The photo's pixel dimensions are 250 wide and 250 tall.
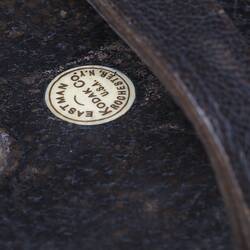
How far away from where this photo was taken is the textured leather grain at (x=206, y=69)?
31.8 inches

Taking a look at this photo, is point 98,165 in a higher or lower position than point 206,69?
lower

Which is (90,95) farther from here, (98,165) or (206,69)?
(206,69)

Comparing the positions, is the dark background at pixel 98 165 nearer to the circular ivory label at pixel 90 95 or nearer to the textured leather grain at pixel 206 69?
the circular ivory label at pixel 90 95

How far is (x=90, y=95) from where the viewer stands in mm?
1188

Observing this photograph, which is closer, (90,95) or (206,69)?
(206,69)

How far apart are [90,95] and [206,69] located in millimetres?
342

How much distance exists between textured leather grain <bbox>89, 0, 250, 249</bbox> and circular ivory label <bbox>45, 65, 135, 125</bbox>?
20cm

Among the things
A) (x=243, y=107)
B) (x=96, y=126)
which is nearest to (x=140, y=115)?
(x=96, y=126)

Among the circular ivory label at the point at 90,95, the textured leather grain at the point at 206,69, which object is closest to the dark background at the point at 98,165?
the circular ivory label at the point at 90,95

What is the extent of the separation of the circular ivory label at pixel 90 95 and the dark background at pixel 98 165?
1 cm

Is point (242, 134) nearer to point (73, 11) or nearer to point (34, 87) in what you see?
point (34, 87)

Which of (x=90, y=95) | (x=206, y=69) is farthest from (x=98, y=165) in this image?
(x=206, y=69)

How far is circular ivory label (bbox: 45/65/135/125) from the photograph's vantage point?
1167mm

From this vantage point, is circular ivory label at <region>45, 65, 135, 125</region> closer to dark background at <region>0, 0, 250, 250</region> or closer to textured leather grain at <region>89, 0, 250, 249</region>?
dark background at <region>0, 0, 250, 250</region>
